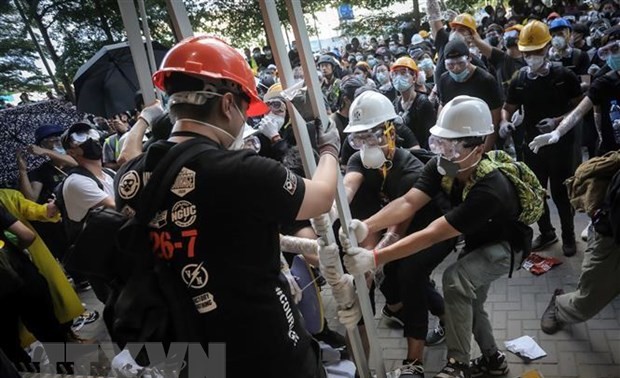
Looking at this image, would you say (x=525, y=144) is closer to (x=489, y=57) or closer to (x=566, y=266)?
(x=566, y=266)

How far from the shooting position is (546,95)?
4590mm

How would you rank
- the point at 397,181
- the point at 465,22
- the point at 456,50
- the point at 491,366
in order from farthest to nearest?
the point at 465,22 → the point at 456,50 → the point at 397,181 → the point at 491,366

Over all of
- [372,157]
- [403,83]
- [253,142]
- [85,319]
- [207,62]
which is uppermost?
[207,62]

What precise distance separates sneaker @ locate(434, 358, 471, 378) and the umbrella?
4760 mm

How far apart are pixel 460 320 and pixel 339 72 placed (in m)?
9.22

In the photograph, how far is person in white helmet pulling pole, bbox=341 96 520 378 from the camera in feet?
8.59

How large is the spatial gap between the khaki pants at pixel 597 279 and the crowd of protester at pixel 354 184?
0.04 ft

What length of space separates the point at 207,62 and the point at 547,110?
164 inches

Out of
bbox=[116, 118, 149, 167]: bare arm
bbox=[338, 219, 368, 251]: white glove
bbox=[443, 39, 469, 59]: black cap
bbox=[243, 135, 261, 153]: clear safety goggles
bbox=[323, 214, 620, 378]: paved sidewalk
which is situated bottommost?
bbox=[323, 214, 620, 378]: paved sidewalk

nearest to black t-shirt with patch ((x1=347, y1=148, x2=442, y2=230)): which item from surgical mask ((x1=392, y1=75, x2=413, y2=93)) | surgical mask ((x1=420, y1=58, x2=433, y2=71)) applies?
surgical mask ((x1=392, y1=75, x2=413, y2=93))

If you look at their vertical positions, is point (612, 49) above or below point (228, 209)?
below

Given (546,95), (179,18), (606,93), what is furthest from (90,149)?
(606,93)

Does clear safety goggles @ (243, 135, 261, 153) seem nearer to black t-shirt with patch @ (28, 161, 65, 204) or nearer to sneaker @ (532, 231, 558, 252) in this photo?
black t-shirt with patch @ (28, 161, 65, 204)

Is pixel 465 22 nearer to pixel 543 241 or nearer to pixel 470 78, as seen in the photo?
pixel 470 78
